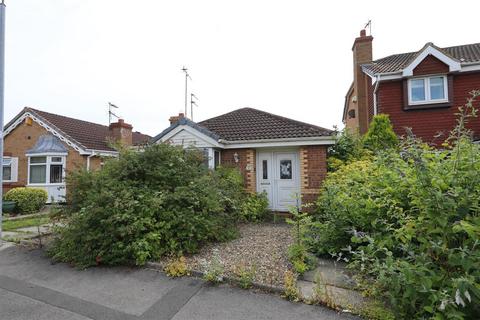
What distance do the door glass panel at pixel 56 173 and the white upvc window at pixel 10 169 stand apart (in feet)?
8.54

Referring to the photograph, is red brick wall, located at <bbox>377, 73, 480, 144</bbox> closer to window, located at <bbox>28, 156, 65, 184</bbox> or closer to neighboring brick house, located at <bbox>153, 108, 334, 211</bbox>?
neighboring brick house, located at <bbox>153, 108, 334, 211</bbox>

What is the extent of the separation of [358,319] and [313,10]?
8.62 metres

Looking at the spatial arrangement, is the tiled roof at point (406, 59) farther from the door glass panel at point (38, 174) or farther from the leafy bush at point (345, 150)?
the door glass panel at point (38, 174)

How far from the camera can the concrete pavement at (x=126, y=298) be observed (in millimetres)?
3252

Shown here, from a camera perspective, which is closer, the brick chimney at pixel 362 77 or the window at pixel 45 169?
the brick chimney at pixel 362 77

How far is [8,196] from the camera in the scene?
11.2 m

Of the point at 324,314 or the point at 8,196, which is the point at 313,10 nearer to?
the point at 324,314


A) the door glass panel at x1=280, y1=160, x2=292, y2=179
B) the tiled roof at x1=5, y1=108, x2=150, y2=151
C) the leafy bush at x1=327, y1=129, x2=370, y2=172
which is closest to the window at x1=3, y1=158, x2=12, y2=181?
the tiled roof at x1=5, y1=108, x2=150, y2=151

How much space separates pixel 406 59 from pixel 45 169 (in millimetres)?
19607

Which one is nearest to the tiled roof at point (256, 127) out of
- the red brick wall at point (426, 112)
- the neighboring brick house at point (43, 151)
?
the red brick wall at point (426, 112)

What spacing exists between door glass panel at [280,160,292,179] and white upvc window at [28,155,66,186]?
12376 millimetres

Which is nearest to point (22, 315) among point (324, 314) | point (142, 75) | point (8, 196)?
point (324, 314)

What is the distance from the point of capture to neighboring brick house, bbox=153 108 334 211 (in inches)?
351

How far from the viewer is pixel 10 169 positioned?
49.5 feet
